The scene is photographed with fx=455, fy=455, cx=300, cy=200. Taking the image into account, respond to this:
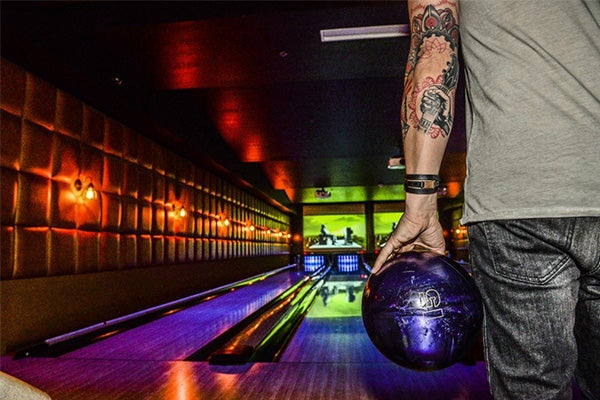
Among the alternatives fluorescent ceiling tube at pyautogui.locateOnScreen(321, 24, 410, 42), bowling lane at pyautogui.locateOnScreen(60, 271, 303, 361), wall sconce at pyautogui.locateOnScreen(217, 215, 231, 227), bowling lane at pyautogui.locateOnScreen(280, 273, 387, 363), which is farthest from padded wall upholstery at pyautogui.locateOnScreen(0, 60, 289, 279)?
fluorescent ceiling tube at pyautogui.locateOnScreen(321, 24, 410, 42)

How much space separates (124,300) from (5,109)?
246 centimetres

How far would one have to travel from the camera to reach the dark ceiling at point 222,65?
134 inches

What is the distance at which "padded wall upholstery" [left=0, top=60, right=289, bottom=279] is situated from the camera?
3.67 m

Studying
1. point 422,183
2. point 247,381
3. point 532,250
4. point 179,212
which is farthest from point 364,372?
point 179,212

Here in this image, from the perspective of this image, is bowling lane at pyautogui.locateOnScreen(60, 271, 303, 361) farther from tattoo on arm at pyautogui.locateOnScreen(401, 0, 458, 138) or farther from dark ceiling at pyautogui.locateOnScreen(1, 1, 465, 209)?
tattoo on arm at pyautogui.locateOnScreen(401, 0, 458, 138)

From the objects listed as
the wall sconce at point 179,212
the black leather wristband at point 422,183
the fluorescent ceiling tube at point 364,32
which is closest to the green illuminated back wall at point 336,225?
the wall sconce at point 179,212

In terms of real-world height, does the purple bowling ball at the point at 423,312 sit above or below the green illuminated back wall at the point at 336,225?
below

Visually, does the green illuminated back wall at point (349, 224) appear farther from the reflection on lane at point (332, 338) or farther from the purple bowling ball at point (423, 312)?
the purple bowling ball at point (423, 312)

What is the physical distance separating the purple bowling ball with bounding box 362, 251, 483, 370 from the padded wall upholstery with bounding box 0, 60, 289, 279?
355cm

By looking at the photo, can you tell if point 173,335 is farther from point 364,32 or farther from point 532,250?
point 532,250

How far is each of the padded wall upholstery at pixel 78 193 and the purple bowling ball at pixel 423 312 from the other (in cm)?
355

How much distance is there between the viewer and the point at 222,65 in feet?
14.2

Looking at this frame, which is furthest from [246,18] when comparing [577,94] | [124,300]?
[124,300]

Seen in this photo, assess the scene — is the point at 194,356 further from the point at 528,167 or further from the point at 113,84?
the point at 528,167
